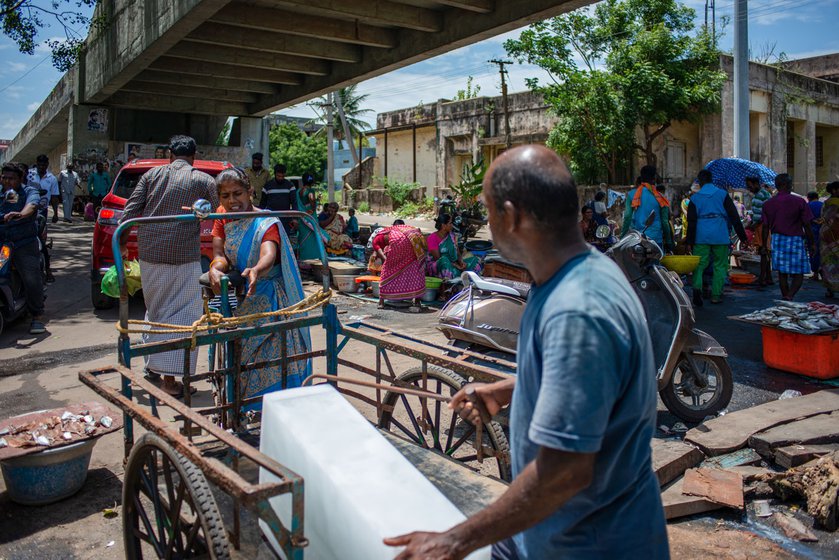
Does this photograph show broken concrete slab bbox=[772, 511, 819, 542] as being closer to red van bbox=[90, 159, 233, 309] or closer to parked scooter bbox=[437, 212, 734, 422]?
parked scooter bbox=[437, 212, 734, 422]

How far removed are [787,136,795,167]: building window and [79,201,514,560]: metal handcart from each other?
23.5m

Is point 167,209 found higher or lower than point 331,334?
higher

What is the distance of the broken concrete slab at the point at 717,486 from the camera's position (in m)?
3.57

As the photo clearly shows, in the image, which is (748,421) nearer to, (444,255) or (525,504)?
(525,504)

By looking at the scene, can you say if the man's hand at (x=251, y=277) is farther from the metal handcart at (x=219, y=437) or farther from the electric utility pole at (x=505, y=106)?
the electric utility pole at (x=505, y=106)

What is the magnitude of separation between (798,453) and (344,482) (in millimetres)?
3130

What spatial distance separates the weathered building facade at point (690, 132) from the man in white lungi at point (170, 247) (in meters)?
15.7

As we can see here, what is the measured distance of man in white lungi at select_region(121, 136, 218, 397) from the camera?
4.91 metres

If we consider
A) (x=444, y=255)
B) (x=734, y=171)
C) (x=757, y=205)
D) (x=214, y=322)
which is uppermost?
(x=734, y=171)

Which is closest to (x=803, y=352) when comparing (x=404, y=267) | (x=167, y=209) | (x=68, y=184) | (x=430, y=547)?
(x=404, y=267)

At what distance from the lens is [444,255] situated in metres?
9.24

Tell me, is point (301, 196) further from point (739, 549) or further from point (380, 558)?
point (380, 558)

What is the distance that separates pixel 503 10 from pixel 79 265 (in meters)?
7.88

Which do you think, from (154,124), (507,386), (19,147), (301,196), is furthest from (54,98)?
(507,386)
